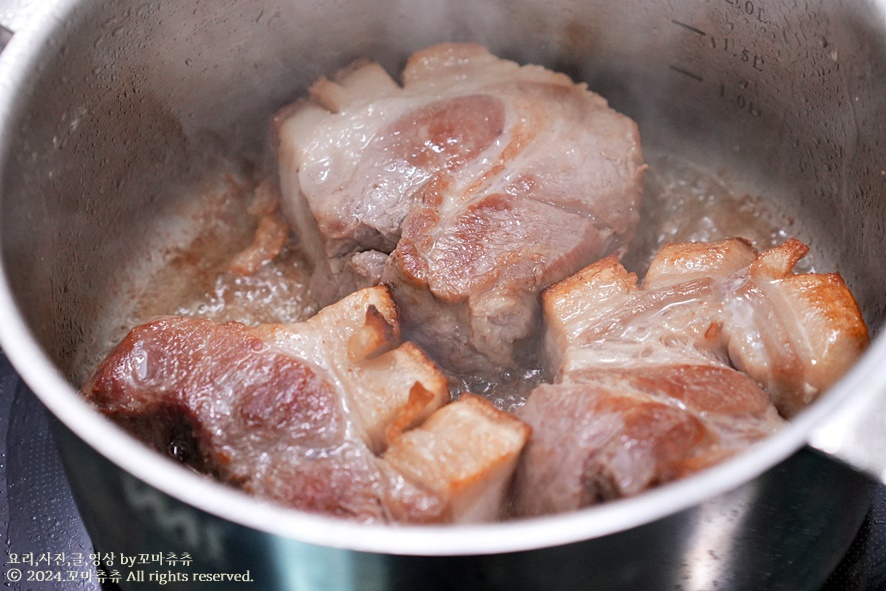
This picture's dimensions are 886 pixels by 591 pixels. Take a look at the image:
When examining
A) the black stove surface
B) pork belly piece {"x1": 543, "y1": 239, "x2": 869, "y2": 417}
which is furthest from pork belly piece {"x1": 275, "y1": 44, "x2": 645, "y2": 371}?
the black stove surface

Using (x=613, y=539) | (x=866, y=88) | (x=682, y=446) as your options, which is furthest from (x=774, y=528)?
Answer: (x=866, y=88)

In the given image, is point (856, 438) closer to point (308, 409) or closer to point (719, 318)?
point (719, 318)

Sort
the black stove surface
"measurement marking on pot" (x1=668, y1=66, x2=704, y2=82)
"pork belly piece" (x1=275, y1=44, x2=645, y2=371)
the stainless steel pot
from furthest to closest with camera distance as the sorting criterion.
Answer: "measurement marking on pot" (x1=668, y1=66, x2=704, y2=82), "pork belly piece" (x1=275, y1=44, x2=645, y2=371), the black stove surface, the stainless steel pot

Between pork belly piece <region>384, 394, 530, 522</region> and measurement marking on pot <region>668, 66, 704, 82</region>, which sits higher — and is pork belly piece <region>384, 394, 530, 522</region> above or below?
below

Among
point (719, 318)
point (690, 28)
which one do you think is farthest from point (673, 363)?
point (690, 28)

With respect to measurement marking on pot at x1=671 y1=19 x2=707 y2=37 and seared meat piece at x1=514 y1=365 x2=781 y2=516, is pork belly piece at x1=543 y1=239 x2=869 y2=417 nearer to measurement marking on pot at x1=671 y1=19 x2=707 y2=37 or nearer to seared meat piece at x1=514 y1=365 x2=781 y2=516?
seared meat piece at x1=514 y1=365 x2=781 y2=516

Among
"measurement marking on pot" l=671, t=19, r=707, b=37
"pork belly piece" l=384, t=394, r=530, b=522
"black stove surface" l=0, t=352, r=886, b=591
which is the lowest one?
"black stove surface" l=0, t=352, r=886, b=591
